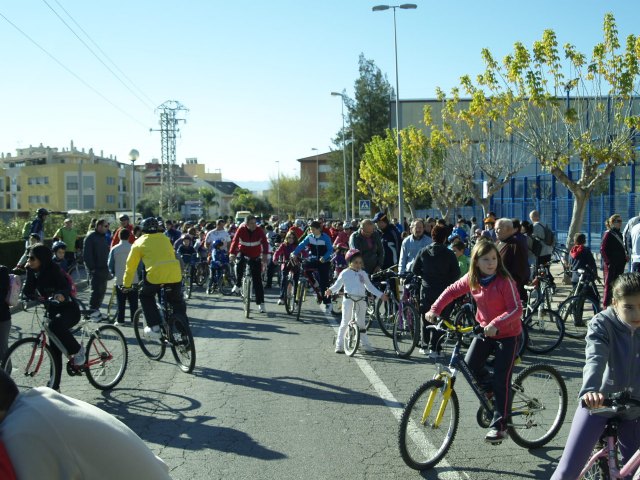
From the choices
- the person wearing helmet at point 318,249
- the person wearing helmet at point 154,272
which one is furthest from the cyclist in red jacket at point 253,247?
the person wearing helmet at point 154,272

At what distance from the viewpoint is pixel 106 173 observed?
11331cm

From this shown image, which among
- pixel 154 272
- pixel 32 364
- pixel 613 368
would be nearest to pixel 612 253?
pixel 154 272

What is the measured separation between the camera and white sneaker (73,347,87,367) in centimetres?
799

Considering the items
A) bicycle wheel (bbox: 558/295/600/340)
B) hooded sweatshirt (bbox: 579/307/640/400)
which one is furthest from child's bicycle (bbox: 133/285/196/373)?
hooded sweatshirt (bbox: 579/307/640/400)

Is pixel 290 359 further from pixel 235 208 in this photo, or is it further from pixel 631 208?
pixel 235 208

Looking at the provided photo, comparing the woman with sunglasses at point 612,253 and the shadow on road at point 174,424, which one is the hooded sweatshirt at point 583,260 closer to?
the woman with sunglasses at point 612,253

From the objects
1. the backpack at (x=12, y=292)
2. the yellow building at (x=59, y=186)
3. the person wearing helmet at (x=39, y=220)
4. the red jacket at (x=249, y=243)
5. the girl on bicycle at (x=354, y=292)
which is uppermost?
the yellow building at (x=59, y=186)

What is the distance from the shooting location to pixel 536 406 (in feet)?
19.7

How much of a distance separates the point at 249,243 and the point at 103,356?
649 cm

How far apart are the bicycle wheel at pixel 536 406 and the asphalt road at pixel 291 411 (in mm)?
134

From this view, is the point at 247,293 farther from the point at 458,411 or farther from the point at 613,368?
the point at 613,368

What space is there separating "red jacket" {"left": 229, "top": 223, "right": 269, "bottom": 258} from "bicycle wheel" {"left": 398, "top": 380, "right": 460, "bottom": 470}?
30.0ft

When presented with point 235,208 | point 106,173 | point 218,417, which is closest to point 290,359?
point 218,417

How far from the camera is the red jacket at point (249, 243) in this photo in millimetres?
14594
